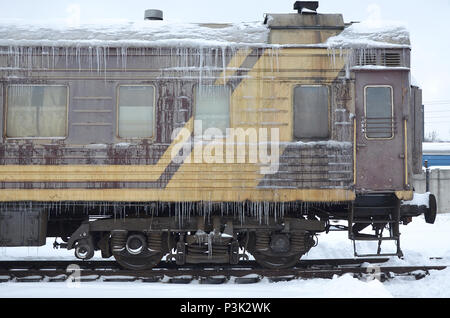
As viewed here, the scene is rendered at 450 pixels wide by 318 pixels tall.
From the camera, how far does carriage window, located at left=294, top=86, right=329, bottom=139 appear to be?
7125 millimetres

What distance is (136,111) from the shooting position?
7086 mm

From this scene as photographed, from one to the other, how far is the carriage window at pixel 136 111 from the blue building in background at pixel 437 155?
76.4 feet

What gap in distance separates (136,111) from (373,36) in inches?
169

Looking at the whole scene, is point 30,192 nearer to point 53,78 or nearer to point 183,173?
point 53,78

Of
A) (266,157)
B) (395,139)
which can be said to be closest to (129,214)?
(266,157)

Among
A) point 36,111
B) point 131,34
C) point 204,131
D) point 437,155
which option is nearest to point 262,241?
point 204,131

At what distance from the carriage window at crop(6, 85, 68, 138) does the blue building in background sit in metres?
24.2

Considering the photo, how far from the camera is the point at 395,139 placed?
7.11 metres

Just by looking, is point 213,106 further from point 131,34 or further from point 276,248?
point 276,248

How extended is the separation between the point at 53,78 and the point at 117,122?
1307mm

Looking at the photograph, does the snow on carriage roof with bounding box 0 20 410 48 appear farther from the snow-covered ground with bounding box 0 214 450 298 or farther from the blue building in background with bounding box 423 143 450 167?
the blue building in background with bounding box 423 143 450 167

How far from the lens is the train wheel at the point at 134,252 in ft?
23.7
